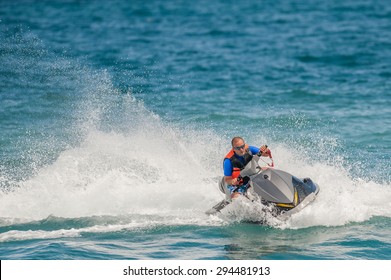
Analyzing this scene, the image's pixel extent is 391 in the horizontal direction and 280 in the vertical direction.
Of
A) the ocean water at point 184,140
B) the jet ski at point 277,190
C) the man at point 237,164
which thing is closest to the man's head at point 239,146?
the man at point 237,164

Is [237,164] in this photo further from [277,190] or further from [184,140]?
[184,140]

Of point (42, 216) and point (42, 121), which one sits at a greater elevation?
point (42, 121)

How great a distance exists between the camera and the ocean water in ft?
40.3

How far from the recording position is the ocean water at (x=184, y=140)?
12.3 meters

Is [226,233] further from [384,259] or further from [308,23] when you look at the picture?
[308,23]

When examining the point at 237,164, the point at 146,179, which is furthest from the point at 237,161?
the point at 146,179

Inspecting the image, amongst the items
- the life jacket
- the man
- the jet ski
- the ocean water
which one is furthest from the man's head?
the ocean water

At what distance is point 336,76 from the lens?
91.4 feet

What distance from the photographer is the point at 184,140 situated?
18.1m

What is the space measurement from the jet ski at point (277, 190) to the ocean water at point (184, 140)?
216 millimetres

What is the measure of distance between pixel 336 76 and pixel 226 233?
16.6 meters

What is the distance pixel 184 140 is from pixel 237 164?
17.4 ft

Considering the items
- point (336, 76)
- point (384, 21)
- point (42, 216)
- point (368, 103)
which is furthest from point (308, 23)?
point (42, 216)

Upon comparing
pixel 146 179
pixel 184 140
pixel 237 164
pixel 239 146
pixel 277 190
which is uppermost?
pixel 184 140
